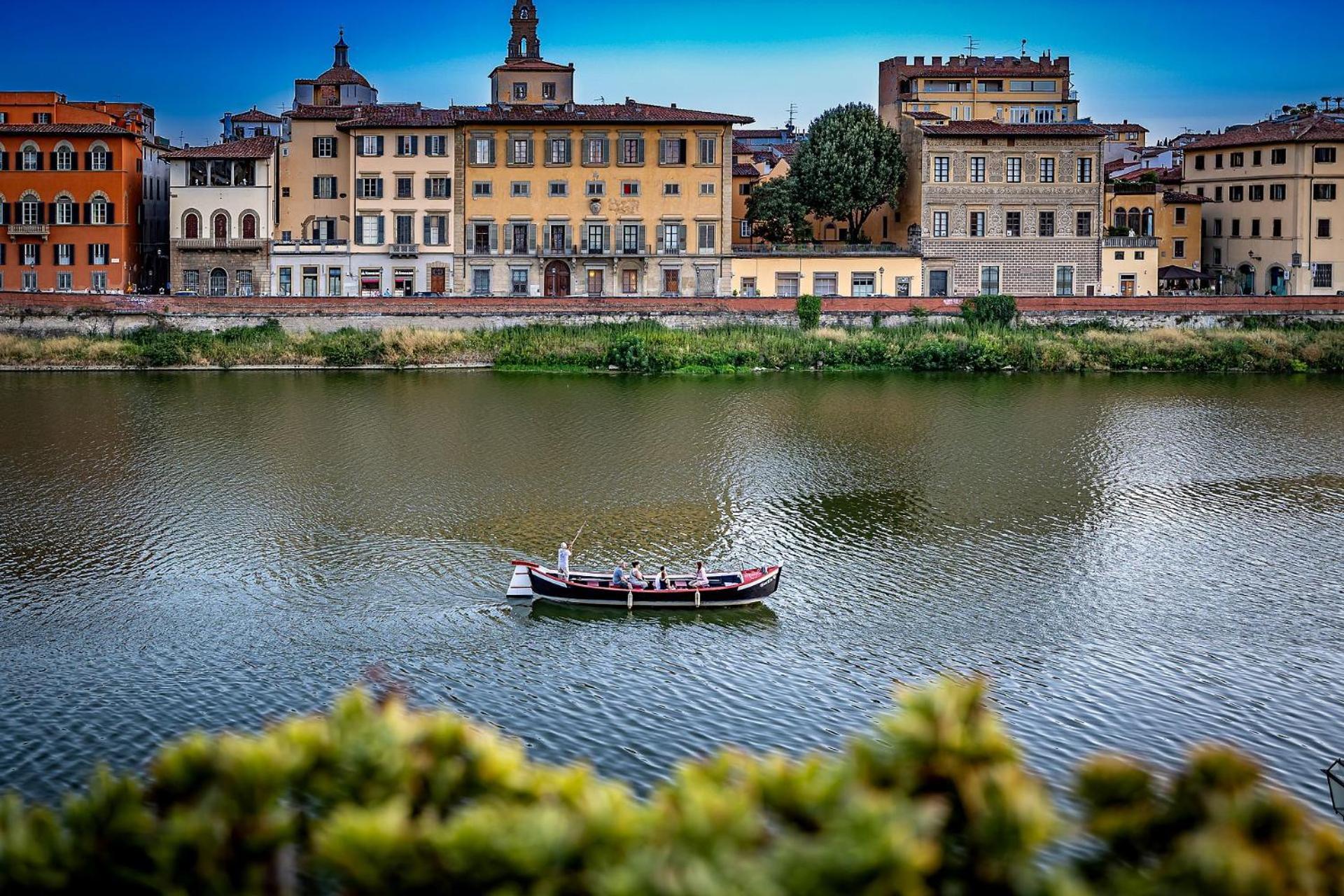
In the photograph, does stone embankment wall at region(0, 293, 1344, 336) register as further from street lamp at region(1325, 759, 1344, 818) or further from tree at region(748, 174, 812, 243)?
street lamp at region(1325, 759, 1344, 818)

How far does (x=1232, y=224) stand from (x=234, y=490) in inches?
2188

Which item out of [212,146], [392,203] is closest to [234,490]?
[392,203]

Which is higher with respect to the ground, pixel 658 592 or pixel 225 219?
pixel 225 219

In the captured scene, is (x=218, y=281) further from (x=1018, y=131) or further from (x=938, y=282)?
(x=1018, y=131)

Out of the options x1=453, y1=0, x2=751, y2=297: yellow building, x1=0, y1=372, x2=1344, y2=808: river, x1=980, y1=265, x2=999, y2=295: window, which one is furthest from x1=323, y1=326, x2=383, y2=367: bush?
x1=980, y1=265, x2=999, y2=295: window

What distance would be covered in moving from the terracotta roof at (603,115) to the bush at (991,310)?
1322cm

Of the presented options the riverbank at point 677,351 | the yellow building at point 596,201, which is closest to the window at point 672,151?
the yellow building at point 596,201

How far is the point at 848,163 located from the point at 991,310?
9779 millimetres

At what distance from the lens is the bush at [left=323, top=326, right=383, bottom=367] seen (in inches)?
2309

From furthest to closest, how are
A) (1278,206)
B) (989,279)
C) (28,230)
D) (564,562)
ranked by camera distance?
(1278,206), (989,279), (28,230), (564,562)

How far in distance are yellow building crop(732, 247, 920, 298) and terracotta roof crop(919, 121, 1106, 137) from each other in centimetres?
558

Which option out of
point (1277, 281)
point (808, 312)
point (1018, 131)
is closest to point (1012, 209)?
point (1018, 131)

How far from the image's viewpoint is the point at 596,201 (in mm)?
66250

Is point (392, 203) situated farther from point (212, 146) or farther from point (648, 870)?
point (648, 870)
